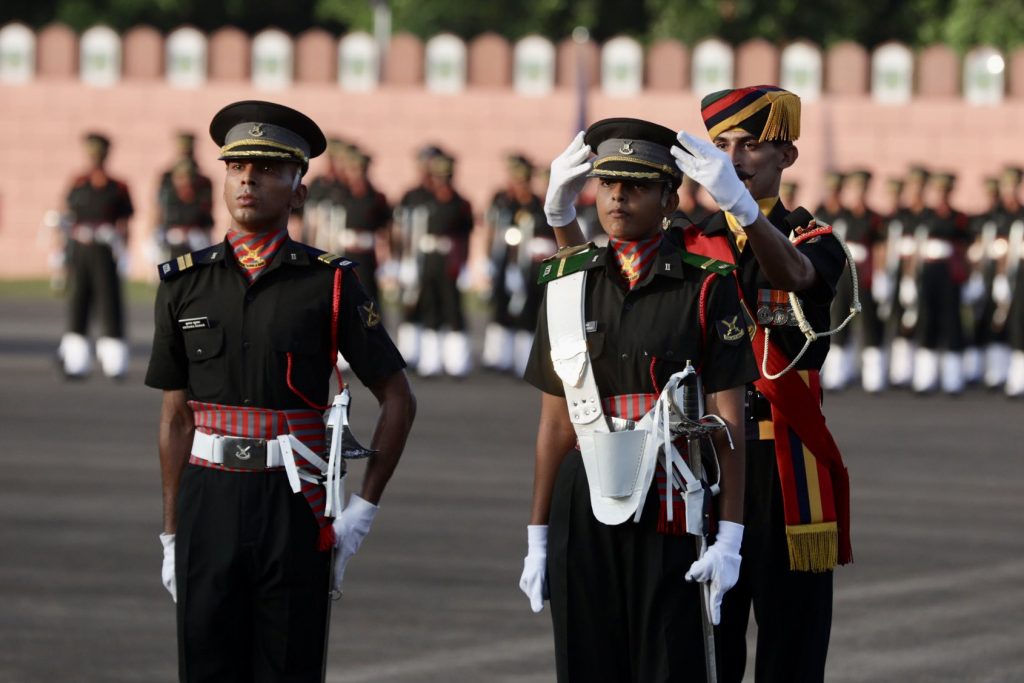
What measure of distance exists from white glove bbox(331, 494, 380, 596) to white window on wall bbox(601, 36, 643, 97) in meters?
29.7

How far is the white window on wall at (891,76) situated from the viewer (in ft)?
113

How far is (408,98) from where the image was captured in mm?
35219

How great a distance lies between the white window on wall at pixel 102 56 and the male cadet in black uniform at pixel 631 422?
104 ft

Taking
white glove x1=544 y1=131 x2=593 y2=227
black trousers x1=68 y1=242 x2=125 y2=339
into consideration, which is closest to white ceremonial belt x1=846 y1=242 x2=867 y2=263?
black trousers x1=68 y1=242 x2=125 y2=339

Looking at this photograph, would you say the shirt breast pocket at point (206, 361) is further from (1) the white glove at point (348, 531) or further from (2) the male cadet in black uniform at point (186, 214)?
(2) the male cadet in black uniform at point (186, 214)

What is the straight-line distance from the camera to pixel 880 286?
2066cm

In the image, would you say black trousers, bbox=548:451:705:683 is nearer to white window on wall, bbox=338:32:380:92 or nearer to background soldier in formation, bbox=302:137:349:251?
background soldier in formation, bbox=302:137:349:251

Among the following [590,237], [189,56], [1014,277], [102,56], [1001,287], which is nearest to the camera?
[590,237]

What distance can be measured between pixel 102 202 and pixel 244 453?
13.6 m

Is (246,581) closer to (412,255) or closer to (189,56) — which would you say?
(412,255)

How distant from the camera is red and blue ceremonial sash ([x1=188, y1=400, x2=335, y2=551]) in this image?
5.23m

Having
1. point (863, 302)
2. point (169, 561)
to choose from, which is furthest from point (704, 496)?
point (863, 302)

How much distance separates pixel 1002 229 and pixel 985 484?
734cm

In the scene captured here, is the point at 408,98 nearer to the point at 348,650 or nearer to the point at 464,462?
the point at 464,462
